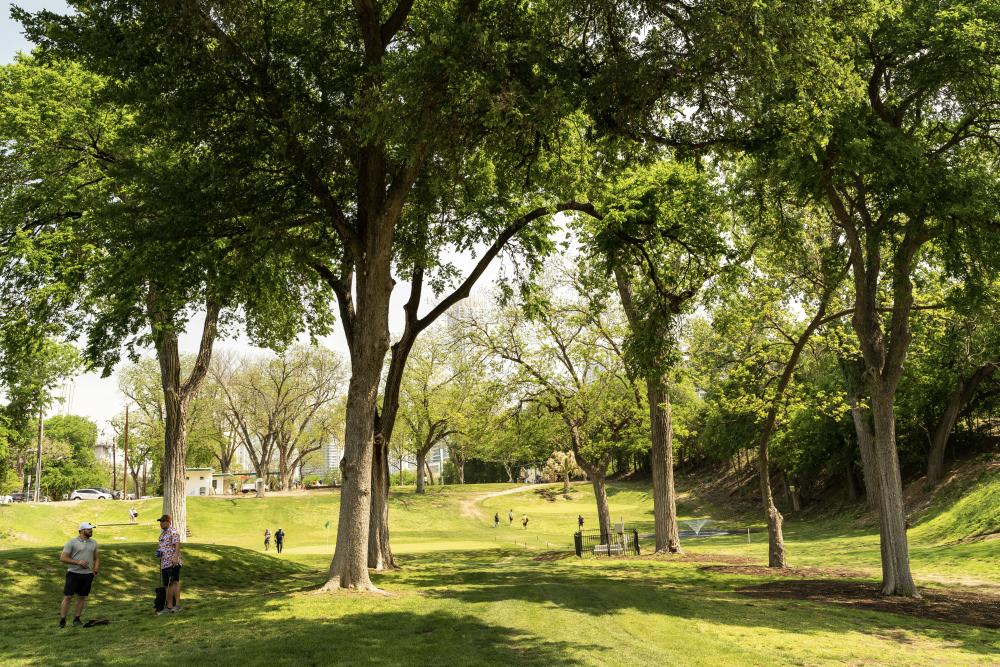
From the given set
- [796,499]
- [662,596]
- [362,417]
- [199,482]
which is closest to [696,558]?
[662,596]

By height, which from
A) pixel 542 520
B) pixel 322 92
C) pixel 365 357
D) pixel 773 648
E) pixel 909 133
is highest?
pixel 322 92

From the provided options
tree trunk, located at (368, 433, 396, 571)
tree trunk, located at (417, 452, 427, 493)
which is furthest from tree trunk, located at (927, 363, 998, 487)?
tree trunk, located at (417, 452, 427, 493)

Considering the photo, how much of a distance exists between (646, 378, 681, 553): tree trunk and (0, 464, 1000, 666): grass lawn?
1272 millimetres

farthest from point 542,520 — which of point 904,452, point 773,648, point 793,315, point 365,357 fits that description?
point 773,648

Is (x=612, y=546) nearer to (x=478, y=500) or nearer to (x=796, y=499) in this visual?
(x=796, y=499)

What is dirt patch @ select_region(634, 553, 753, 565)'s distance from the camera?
74.4 ft

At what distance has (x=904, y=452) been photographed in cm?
4091

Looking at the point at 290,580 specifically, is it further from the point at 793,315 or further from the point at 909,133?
the point at 909,133

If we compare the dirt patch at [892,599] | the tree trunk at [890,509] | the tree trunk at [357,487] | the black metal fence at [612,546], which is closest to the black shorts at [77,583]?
the tree trunk at [357,487]

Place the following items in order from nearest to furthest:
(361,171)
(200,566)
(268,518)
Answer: (361,171) < (200,566) < (268,518)

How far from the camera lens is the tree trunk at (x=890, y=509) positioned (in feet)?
49.2

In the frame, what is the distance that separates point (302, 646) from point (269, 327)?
1468 centimetres

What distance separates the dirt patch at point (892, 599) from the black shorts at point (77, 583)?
13.0 meters

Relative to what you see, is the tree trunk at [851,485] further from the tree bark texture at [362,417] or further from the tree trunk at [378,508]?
the tree bark texture at [362,417]
